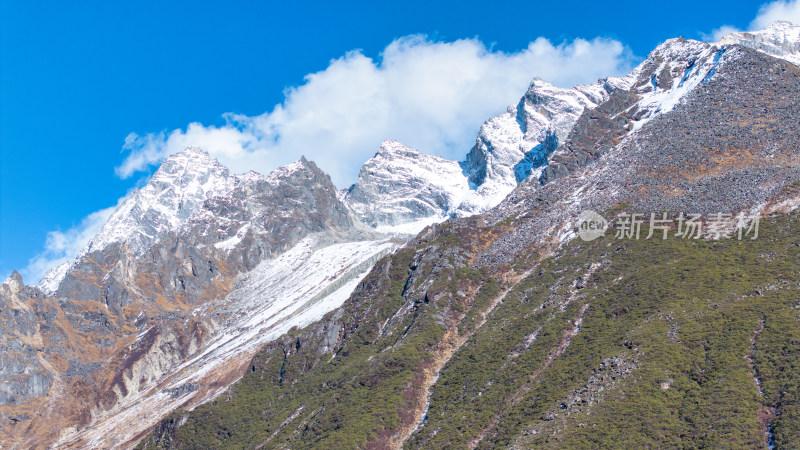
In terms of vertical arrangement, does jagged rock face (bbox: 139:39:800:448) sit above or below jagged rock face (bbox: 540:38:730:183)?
below

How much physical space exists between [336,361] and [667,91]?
423 feet

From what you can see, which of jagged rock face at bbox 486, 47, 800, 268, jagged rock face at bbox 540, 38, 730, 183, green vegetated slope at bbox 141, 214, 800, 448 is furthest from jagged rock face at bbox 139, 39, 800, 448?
jagged rock face at bbox 540, 38, 730, 183

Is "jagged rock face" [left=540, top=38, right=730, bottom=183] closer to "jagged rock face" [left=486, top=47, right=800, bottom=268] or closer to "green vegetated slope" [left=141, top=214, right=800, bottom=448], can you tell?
"jagged rock face" [left=486, top=47, right=800, bottom=268]

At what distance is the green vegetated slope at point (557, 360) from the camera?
76188 millimetres

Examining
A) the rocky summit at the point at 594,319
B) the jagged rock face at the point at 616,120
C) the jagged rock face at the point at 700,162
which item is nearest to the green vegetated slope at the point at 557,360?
the rocky summit at the point at 594,319

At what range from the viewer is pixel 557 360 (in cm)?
9500

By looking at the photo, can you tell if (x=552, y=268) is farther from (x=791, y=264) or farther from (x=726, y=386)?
(x=726, y=386)

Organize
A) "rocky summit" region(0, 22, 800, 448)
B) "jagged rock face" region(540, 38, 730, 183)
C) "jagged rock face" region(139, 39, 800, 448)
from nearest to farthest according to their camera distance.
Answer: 1. "rocky summit" region(0, 22, 800, 448)
2. "jagged rock face" region(139, 39, 800, 448)
3. "jagged rock face" region(540, 38, 730, 183)

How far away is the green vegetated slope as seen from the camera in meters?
76.2

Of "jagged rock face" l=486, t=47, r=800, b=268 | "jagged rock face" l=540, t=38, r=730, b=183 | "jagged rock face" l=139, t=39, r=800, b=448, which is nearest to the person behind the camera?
"jagged rock face" l=139, t=39, r=800, b=448

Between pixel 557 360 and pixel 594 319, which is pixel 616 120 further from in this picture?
pixel 557 360

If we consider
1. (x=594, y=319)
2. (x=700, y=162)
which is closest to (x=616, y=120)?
(x=700, y=162)

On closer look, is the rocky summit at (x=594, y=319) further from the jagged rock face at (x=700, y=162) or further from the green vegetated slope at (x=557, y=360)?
the jagged rock face at (x=700, y=162)

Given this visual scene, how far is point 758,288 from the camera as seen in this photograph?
92.8m
